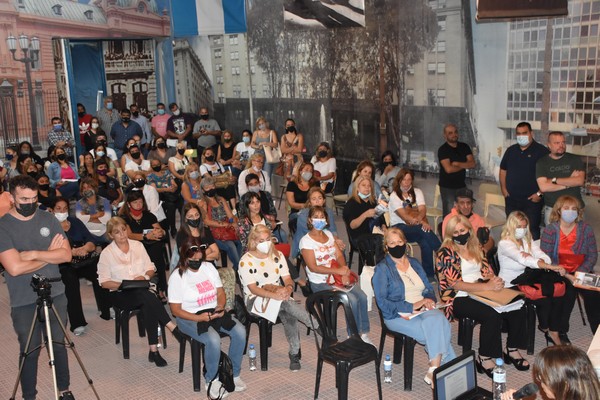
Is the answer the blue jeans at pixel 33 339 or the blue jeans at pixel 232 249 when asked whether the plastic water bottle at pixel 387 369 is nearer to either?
the blue jeans at pixel 33 339

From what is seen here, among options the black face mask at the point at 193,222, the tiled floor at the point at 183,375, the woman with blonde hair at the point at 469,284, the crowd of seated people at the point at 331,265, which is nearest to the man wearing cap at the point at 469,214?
the crowd of seated people at the point at 331,265

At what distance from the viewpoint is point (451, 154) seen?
9.23 metres

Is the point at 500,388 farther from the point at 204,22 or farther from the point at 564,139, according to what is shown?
the point at 204,22

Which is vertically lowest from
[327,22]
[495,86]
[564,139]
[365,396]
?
[365,396]

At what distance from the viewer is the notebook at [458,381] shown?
408cm

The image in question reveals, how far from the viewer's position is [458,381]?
4.21m

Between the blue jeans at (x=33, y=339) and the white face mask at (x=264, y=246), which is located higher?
the white face mask at (x=264, y=246)

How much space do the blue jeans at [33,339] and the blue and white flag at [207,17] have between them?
9981 mm

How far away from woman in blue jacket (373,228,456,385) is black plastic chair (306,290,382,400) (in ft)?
1.11

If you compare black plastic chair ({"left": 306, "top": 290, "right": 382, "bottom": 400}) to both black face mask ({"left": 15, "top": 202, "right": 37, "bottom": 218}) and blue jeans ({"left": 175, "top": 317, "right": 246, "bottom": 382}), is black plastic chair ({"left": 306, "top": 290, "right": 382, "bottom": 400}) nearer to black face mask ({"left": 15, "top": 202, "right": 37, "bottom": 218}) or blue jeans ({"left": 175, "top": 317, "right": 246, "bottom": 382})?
blue jeans ({"left": 175, "top": 317, "right": 246, "bottom": 382})

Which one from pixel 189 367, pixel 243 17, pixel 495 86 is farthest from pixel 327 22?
pixel 189 367

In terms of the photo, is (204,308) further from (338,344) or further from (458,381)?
(458,381)

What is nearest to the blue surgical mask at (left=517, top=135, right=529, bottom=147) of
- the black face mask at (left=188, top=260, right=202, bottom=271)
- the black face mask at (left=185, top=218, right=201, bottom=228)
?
the black face mask at (left=185, top=218, right=201, bottom=228)

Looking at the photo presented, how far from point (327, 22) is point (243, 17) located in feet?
9.19
